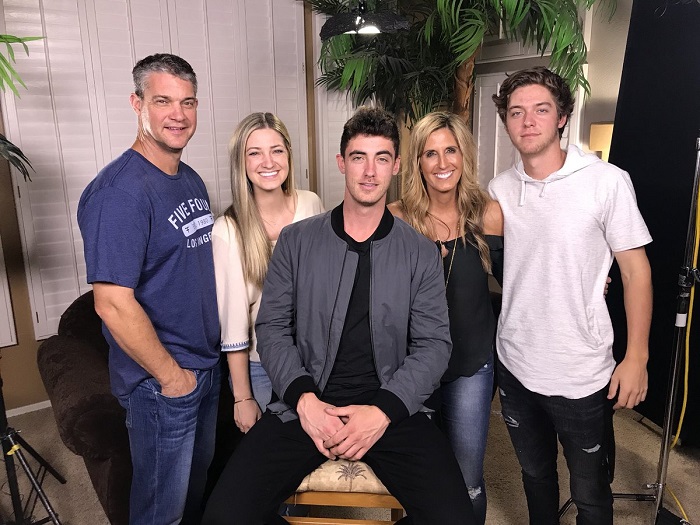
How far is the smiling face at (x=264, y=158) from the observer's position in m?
1.84

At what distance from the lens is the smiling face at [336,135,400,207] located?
161 cm

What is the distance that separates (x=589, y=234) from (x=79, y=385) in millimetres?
1738

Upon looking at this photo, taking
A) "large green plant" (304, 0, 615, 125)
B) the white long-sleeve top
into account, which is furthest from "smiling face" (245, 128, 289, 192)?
"large green plant" (304, 0, 615, 125)

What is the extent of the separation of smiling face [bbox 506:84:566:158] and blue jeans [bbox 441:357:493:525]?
2.23ft

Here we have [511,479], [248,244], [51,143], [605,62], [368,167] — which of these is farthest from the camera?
[605,62]

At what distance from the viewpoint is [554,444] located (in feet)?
6.14

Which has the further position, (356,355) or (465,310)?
(465,310)

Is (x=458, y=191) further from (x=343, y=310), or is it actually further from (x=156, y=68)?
(x=156, y=68)

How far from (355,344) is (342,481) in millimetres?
366

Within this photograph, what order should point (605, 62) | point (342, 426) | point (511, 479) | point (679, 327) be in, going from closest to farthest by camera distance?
point (342, 426) < point (679, 327) < point (511, 479) < point (605, 62)

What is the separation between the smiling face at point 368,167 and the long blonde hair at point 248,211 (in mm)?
335

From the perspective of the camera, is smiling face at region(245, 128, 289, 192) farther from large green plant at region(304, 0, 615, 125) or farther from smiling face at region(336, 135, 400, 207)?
large green plant at region(304, 0, 615, 125)

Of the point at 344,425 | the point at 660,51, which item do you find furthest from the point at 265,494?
the point at 660,51

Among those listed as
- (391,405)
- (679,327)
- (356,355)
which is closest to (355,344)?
(356,355)
